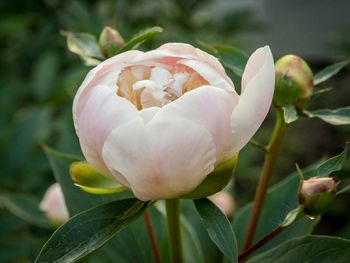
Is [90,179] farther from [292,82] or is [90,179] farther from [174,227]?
[292,82]

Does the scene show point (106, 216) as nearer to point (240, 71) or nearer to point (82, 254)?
point (82, 254)

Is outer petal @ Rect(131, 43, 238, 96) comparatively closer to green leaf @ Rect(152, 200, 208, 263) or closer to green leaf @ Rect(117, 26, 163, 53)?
green leaf @ Rect(117, 26, 163, 53)

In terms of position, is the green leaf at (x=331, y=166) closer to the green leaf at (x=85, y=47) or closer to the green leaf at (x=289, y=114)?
the green leaf at (x=289, y=114)

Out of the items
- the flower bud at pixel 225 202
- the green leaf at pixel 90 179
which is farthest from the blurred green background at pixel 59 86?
the green leaf at pixel 90 179

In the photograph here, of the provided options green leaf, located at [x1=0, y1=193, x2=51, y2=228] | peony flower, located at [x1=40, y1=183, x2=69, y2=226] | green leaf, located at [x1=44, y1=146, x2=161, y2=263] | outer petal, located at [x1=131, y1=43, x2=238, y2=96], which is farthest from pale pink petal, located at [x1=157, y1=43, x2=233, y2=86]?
green leaf, located at [x1=0, y1=193, x2=51, y2=228]

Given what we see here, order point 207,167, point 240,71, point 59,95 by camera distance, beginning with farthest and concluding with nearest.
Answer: point 59,95
point 240,71
point 207,167

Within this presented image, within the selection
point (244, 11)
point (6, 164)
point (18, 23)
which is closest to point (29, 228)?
point (6, 164)

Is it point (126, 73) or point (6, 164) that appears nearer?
point (126, 73)

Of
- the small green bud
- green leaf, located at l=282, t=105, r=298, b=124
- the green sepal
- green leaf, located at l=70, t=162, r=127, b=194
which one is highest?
the small green bud
